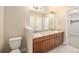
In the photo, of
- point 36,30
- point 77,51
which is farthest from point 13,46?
point 77,51

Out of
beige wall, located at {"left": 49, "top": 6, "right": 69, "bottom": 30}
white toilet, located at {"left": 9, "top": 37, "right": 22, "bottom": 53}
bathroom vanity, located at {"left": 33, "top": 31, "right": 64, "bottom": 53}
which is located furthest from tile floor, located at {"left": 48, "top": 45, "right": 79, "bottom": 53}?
white toilet, located at {"left": 9, "top": 37, "right": 22, "bottom": 53}

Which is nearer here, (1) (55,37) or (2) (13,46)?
(2) (13,46)

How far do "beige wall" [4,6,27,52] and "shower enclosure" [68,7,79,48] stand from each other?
68 cm

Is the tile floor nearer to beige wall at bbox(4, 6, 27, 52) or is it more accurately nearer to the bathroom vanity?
the bathroom vanity

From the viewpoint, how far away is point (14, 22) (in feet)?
4.59

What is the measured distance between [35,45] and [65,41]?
0.47 m

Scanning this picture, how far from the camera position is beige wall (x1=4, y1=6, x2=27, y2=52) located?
4.51 ft

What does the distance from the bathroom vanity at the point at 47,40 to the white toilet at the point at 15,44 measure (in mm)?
237

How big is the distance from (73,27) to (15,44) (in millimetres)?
908

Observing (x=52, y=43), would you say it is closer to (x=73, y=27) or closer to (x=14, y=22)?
(x=73, y=27)

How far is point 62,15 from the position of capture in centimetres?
145

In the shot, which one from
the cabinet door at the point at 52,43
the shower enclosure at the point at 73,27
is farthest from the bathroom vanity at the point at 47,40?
the shower enclosure at the point at 73,27
